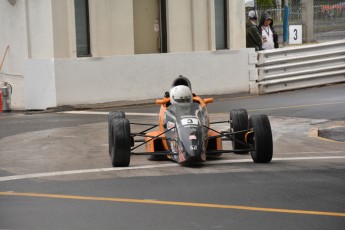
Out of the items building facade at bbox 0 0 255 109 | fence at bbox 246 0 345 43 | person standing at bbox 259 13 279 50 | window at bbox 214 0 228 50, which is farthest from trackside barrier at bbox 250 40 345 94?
fence at bbox 246 0 345 43

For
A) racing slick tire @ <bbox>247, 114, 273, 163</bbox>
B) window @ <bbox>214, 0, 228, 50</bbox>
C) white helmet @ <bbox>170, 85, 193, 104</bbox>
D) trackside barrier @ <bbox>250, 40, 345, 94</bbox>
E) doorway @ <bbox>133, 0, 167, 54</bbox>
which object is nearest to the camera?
racing slick tire @ <bbox>247, 114, 273, 163</bbox>

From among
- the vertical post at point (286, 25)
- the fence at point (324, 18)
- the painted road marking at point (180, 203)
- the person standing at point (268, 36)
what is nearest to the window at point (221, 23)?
the person standing at point (268, 36)

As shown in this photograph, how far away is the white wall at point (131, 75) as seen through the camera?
21.2 meters

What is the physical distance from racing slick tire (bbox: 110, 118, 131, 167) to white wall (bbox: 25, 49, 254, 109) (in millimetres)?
8787

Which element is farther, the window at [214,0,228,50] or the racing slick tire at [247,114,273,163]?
the window at [214,0,228,50]

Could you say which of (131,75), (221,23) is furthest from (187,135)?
(221,23)

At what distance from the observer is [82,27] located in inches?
866

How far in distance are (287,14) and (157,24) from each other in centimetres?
918

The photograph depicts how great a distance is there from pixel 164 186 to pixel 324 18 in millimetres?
22094

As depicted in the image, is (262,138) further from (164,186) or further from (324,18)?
(324,18)

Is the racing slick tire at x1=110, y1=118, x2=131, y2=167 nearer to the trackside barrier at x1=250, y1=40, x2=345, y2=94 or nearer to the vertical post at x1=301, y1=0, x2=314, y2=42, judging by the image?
the trackside barrier at x1=250, y1=40, x2=345, y2=94

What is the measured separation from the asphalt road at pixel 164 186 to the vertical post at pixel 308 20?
1414cm

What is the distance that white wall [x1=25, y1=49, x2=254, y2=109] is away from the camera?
2117 cm

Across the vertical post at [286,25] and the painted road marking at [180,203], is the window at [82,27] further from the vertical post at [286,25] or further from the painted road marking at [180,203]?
the painted road marking at [180,203]
